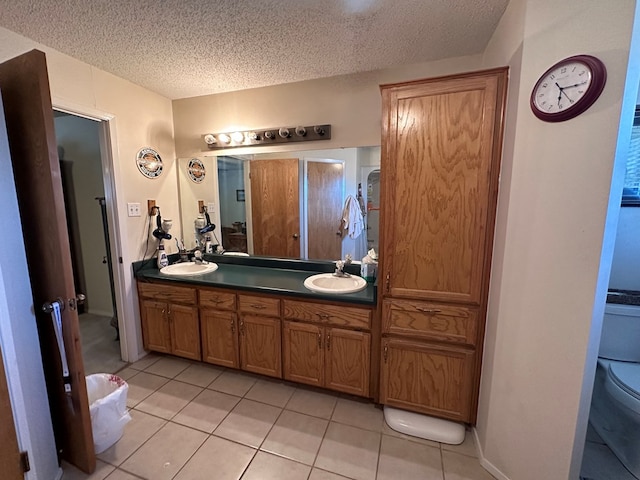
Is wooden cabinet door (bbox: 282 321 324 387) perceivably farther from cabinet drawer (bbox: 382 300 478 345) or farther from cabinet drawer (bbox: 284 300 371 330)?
cabinet drawer (bbox: 382 300 478 345)

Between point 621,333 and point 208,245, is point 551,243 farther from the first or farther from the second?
point 208,245

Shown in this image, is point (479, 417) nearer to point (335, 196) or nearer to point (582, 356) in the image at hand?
point (582, 356)

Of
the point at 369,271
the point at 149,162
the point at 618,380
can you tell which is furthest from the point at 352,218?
the point at 149,162

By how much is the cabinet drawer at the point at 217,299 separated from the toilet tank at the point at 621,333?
227 cm

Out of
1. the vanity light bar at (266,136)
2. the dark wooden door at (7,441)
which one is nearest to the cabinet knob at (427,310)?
the vanity light bar at (266,136)

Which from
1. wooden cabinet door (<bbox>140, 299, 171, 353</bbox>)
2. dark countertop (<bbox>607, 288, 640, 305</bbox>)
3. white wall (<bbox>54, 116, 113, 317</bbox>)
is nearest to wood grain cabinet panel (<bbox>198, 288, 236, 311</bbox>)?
wooden cabinet door (<bbox>140, 299, 171, 353</bbox>)

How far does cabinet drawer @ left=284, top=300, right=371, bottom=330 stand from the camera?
1.71 metres

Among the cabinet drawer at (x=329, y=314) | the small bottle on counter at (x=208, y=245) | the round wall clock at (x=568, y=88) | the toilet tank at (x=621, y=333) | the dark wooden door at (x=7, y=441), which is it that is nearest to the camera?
the round wall clock at (x=568, y=88)

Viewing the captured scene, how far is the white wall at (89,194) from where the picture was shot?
2930 mm

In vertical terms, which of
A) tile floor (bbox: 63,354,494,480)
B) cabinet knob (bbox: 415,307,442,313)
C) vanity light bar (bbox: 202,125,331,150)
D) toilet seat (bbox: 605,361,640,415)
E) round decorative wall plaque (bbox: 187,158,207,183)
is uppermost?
vanity light bar (bbox: 202,125,331,150)

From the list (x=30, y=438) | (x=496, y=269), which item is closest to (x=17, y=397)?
(x=30, y=438)

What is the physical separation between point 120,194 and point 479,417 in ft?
9.48

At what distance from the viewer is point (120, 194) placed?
6.92 feet

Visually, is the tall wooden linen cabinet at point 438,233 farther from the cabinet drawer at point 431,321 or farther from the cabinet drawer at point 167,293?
the cabinet drawer at point 167,293
